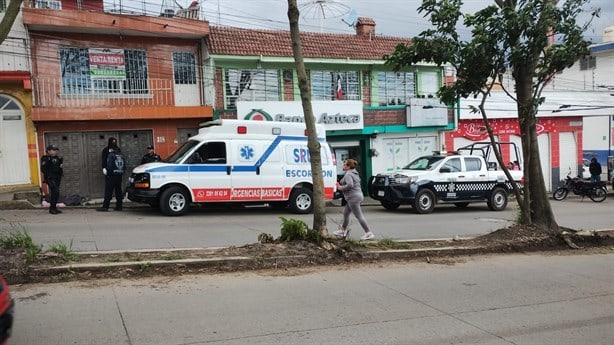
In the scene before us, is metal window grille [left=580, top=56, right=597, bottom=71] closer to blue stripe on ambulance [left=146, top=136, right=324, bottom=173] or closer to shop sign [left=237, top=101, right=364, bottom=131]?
shop sign [left=237, top=101, right=364, bottom=131]

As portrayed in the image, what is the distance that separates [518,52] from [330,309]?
6.09 metres

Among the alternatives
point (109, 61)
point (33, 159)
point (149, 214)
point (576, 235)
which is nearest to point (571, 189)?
point (576, 235)

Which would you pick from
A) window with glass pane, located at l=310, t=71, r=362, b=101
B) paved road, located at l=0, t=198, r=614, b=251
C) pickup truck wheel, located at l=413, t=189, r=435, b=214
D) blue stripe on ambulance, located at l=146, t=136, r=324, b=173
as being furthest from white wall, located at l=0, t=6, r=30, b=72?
pickup truck wheel, located at l=413, t=189, r=435, b=214

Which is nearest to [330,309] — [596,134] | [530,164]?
[530,164]

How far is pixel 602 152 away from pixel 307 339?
42.7 metres

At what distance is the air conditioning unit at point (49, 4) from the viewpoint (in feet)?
58.1

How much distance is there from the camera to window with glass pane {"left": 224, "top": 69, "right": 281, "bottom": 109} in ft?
65.6

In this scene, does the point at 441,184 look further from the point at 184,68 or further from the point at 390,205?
the point at 184,68

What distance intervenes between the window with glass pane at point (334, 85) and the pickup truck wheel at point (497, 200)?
725 cm

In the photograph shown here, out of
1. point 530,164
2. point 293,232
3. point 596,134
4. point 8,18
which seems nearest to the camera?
point 8,18

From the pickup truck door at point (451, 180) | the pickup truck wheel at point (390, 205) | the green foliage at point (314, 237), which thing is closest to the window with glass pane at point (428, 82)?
the pickup truck door at point (451, 180)

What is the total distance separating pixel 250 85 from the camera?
20.4 meters

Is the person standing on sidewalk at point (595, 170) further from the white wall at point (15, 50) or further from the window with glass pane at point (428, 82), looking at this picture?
the white wall at point (15, 50)

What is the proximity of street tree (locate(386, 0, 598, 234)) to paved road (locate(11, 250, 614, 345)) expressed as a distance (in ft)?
8.72
